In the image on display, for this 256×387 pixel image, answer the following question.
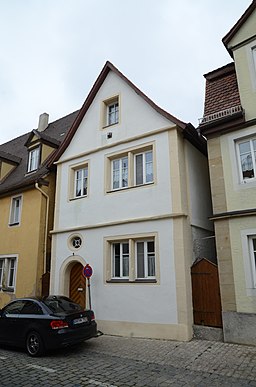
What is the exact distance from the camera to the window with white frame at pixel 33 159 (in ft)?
51.9

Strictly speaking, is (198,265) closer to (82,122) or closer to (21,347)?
(21,347)

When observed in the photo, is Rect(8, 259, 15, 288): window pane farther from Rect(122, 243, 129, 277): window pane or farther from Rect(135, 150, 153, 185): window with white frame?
Rect(135, 150, 153, 185): window with white frame

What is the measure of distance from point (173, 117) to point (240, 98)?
225cm

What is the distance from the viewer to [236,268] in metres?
8.67

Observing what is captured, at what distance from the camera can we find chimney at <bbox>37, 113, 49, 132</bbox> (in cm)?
2025

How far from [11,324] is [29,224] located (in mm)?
Result: 6112

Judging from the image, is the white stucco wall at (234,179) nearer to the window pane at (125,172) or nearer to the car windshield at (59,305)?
the window pane at (125,172)

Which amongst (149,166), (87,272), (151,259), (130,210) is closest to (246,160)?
(149,166)

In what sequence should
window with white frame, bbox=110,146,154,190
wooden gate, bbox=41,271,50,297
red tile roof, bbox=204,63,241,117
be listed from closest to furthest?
red tile roof, bbox=204,63,241,117
window with white frame, bbox=110,146,154,190
wooden gate, bbox=41,271,50,297

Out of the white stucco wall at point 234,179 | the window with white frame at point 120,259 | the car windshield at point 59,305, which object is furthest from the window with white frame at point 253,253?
the car windshield at point 59,305

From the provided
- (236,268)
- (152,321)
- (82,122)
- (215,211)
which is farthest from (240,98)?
(152,321)

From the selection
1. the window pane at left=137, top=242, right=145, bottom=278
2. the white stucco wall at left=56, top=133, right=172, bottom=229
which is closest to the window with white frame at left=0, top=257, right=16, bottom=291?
the white stucco wall at left=56, top=133, right=172, bottom=229

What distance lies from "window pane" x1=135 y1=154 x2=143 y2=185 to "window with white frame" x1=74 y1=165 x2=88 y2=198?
2.49m

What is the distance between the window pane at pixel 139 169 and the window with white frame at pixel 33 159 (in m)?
6.44
